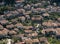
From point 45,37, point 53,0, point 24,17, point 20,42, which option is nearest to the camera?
point 20,42

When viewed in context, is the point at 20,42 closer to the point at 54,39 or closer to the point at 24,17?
the point at 54,39

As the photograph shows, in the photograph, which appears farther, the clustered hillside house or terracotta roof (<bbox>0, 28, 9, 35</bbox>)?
terracotta roof (<bbox>0, 28, 9, 35</bbox>)

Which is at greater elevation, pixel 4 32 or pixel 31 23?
pixel 4 32

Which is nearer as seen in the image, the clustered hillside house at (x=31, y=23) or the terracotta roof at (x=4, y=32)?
the clustered hillside house at (x=31, y=23)

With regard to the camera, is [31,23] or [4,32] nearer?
[4,32]

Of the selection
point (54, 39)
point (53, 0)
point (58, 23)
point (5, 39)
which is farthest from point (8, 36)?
point (53, 0)

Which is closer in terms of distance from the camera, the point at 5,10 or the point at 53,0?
the point at 5,10

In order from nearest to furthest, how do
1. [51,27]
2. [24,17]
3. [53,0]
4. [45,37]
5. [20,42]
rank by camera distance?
[20,42], [45,37], [51,27], [24,17], [53,0]
